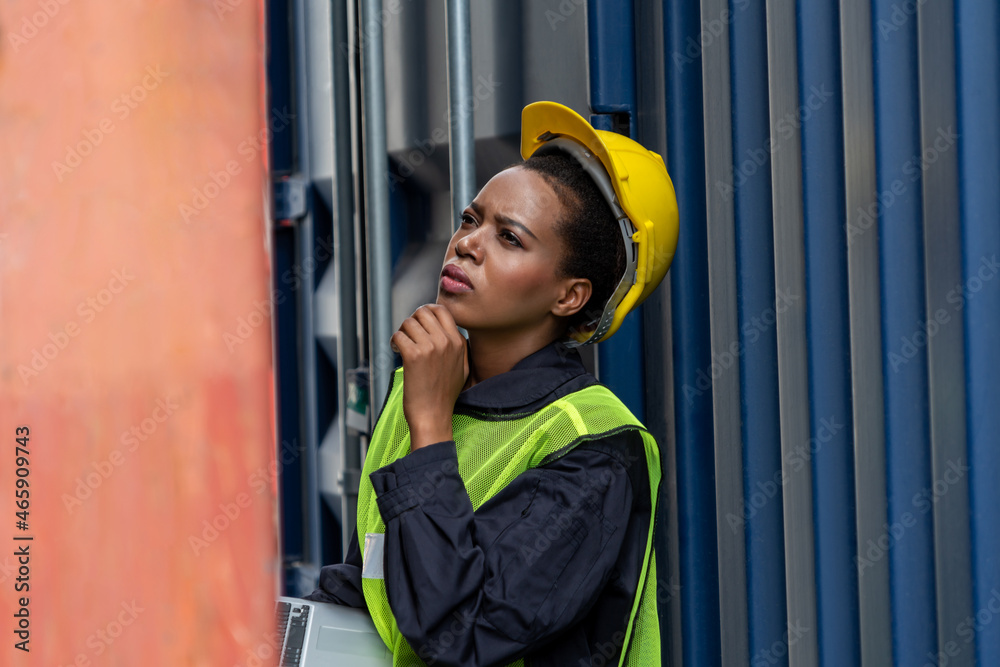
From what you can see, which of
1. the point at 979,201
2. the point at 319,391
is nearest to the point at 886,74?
the point at 979,201

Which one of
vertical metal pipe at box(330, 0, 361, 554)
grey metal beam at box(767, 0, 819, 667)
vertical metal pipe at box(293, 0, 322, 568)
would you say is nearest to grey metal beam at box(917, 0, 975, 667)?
grey metal beam at box(767, 0, 819, 667)

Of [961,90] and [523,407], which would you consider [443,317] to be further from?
[961,90]

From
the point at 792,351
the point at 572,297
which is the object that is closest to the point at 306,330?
the point at 572,297

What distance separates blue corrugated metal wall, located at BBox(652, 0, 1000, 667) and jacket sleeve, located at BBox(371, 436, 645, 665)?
41cm

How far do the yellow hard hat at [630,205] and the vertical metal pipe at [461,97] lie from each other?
0.43 m

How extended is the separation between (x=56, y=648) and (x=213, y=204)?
144 millimetres

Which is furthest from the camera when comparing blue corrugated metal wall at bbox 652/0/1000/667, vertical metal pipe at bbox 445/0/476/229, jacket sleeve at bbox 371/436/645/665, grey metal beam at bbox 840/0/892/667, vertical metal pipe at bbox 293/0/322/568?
vertical metal pipe at bbox 293/0/322/568

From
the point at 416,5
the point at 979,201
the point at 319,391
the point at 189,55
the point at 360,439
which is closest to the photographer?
the point at 189,55

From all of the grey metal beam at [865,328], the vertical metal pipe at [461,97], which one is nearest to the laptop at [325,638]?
the grey metal beam at [865,328]

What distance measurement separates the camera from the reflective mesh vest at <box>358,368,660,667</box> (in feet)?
4.00

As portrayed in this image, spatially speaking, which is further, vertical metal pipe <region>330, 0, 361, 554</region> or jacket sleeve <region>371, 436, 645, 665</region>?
vertical metal pipe <region>330, 0, 361, 554</region>

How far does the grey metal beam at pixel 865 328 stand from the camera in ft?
4.31

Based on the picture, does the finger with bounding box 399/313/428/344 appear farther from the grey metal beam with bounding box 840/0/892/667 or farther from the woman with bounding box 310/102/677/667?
the grey metal beam with bounding box 840/0/892/667

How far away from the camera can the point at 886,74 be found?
4.22ft
